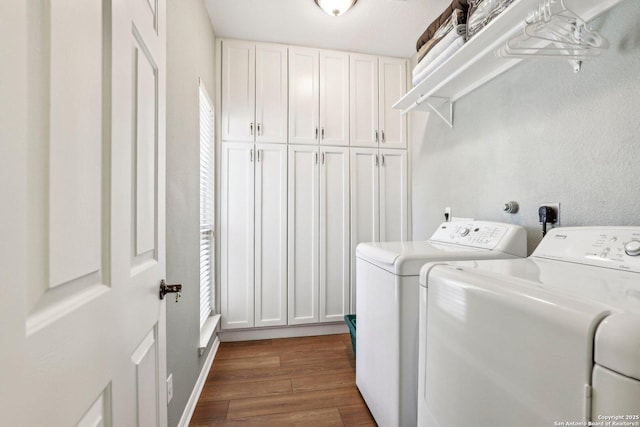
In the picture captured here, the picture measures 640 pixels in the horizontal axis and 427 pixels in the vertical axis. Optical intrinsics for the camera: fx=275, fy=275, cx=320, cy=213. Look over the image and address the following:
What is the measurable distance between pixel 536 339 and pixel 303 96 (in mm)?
2382

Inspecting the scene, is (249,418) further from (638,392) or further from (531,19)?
(531,19)

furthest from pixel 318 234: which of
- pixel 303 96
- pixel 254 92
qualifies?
pixel 254 92

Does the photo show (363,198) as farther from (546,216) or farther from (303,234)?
(546,216)

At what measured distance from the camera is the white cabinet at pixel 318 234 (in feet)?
7.97

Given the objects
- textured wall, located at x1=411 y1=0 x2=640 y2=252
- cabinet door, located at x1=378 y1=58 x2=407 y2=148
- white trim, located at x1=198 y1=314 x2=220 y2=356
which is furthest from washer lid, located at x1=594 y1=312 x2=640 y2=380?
cabinet door, located at x1=378 y1=58 x2=407 y2=148

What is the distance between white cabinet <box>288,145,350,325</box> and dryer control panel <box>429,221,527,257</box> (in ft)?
3.37

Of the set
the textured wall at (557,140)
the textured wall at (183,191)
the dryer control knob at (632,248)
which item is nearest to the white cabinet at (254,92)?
the textured wall at (183,191)

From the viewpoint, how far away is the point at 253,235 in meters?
2.36

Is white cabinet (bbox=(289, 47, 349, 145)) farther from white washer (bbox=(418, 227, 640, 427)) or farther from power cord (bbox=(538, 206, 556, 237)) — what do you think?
white washer (bbox=(418, 227, 640, 427))

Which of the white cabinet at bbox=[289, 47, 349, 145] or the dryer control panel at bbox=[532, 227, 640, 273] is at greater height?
the white cabinet at bbox=[289, 47, 349, 145]

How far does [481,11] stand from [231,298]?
2.46 meters

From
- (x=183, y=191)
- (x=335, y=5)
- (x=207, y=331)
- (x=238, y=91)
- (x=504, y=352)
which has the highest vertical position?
(x=335, y=5)

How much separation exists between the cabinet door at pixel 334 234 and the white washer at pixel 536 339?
157cm

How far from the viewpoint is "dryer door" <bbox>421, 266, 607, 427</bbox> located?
48 centimetres
